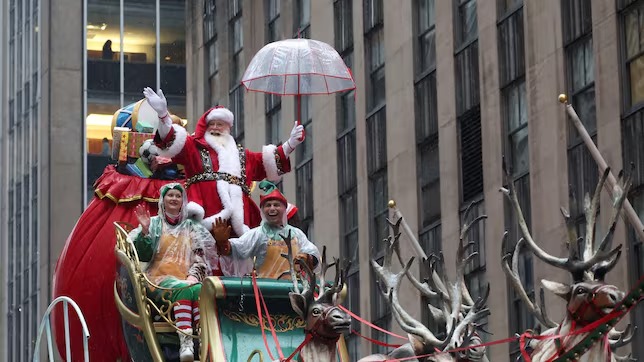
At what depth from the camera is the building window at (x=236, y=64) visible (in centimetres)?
5291

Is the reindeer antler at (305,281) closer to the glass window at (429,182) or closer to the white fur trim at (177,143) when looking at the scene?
the white fur trim at (177,143)

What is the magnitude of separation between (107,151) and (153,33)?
3925mm

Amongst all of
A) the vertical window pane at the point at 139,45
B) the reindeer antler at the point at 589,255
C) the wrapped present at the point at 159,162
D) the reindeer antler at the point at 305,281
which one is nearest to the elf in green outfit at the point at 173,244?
the wrapped present at the point at 159,162

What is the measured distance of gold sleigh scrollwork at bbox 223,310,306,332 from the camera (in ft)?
65.1

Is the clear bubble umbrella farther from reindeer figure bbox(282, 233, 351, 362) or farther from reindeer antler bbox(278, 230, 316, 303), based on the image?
reindeer figure bbox(282, 233, 351, 362)

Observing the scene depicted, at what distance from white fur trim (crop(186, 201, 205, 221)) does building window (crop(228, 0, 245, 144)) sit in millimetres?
31190

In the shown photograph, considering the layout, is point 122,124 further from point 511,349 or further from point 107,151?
point 107,151

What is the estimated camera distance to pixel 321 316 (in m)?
18.0

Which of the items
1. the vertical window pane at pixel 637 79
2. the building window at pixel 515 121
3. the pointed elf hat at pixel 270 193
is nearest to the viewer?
the pointed elf hat at pixel 270 193

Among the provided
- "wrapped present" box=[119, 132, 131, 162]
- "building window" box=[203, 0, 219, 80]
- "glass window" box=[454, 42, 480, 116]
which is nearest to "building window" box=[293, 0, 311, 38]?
"building window" box=[203, 0, 219, 80]

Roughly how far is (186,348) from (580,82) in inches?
575

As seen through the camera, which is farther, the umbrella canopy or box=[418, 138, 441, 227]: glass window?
box=[418, 138, 441, 227]: glass window

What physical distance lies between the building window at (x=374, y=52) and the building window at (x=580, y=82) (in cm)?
957

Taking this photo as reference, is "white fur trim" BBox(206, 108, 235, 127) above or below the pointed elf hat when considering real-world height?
above
